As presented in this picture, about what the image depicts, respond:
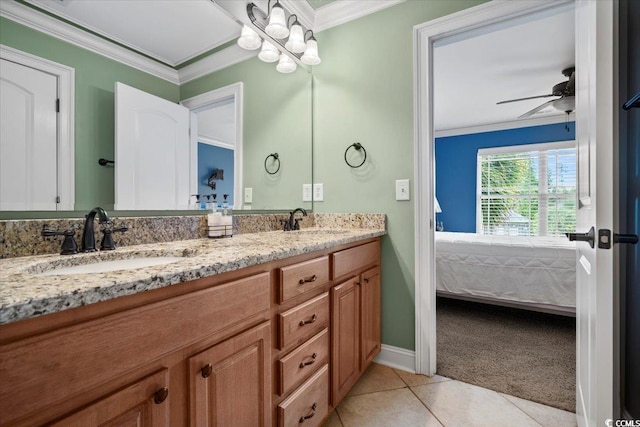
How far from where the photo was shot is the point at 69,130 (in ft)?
3.48

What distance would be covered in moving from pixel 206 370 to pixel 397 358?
1484 mm

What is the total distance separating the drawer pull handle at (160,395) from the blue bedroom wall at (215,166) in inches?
40.2

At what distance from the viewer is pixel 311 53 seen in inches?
81.7

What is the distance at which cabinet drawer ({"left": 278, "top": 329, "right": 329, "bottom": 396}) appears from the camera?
106 centimetres

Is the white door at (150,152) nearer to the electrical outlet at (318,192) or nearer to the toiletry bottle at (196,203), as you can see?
the toiletry bottle at (196,203)

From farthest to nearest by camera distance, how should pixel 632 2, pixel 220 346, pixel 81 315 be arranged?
pixel 632 2
pixel 220 346
pixel 81 315

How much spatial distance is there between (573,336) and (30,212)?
3.34 metres

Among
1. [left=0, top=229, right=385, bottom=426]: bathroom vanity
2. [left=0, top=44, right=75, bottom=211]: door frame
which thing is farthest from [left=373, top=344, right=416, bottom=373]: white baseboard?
[left=0, top=44, right=75, bottom=211]: door frame

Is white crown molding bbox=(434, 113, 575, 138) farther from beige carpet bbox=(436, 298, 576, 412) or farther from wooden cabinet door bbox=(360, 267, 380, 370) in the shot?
wooden cabinet door bbox=(360, 267, 380, 370)

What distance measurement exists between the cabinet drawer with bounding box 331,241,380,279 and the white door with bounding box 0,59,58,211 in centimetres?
107

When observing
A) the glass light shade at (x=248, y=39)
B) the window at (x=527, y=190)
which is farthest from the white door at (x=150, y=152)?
the window at (x=527, y=190)

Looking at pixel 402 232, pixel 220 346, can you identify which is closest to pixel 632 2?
pixel 402 232

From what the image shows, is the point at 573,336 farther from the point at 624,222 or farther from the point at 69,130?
the point at 69,130

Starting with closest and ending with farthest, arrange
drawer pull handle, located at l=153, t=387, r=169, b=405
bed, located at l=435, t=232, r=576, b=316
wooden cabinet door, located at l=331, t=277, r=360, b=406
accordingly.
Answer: drawer pull handle, located at l=153, t=387, r=169, b=405 → wooden cabinet door, located at l=331, t=277, r=360, b=406 → bed, located at l=435, t=232, r=576, b=316
